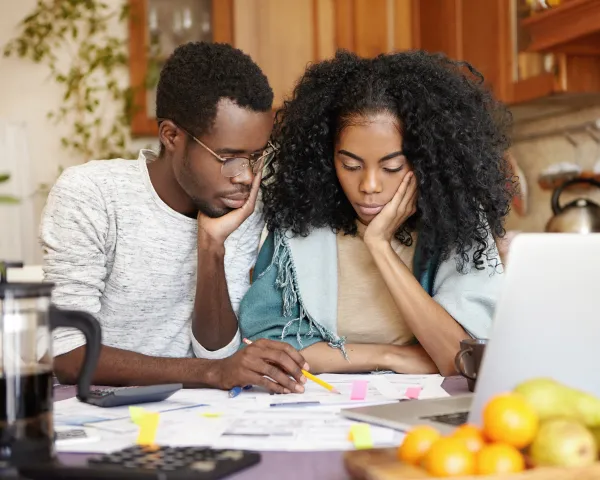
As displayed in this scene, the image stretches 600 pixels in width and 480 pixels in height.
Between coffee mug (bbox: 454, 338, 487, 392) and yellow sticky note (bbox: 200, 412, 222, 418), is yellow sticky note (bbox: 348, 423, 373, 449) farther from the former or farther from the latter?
coffee mug (bbox: 454, 338, 487, 392)

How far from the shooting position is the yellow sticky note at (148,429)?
935 mm

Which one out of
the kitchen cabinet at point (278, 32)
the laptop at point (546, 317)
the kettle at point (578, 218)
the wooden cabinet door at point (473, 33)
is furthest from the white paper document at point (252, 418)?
the kitchen cabinet at point (278, 32)

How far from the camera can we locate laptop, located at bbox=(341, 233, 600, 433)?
81 centimetres

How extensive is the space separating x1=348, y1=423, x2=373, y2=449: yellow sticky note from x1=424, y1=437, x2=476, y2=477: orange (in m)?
0.20

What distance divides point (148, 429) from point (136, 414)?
0.28ft

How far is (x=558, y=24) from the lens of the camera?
107 inches

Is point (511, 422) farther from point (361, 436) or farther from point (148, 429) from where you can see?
point (148, 429)

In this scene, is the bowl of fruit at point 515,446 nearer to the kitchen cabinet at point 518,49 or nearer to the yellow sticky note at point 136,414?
the yellow sticky note at point 136,414

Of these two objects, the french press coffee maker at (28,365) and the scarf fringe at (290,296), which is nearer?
the french press coffee maker at (28,365)

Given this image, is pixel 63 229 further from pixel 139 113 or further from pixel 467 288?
pixel 139 113

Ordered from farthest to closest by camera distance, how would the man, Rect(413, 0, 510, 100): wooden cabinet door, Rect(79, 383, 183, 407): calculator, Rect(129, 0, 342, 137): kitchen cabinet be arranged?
Rect(129, 0, 342, 137): kitchen cabinet < Rect(413, 0, 510, 100): wooden cabinet door < the man < Rect(79, 383, 183, 407): calculator

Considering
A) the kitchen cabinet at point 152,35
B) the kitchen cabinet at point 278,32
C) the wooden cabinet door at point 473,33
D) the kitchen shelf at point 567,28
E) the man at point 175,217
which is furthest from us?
the kitchen cabinet at point 152,35

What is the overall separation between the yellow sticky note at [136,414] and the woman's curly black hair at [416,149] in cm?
80

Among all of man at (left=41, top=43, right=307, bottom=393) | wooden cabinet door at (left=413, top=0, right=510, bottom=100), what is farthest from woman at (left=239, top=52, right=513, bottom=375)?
wooden cabinet door at (left=413, top=0, right=510, bottom=100)
